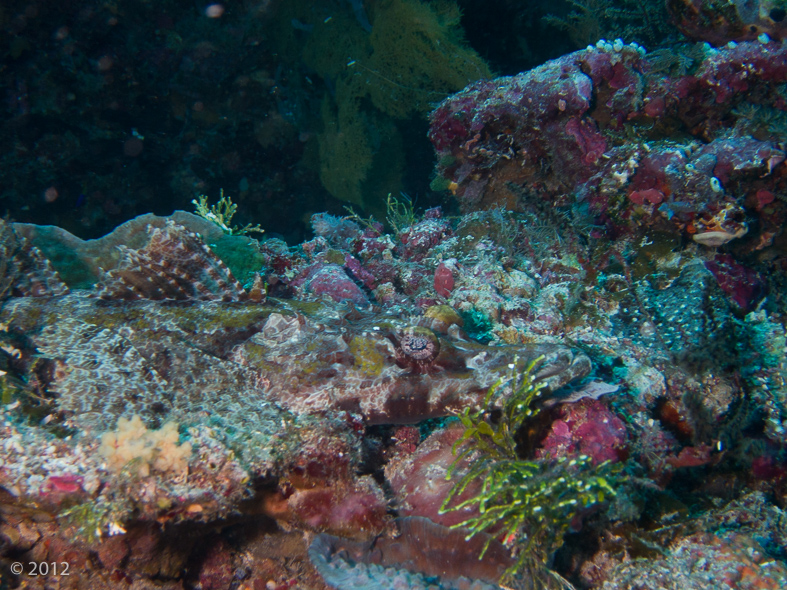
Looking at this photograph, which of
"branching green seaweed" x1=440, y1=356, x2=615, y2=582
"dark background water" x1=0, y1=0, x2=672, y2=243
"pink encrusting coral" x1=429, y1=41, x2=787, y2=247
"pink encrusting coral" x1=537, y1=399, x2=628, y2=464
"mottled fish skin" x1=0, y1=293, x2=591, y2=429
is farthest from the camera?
"dark background water" x1=0, y1=0, x2=672, y2=243

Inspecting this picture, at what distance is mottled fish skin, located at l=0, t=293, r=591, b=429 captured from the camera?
3164 mm

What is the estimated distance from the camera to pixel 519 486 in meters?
2.55

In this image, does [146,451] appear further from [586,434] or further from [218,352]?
[586,434]

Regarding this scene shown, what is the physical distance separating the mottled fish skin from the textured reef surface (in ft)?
0.06

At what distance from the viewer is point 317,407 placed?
3.24m

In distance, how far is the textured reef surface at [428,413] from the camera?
106 inches

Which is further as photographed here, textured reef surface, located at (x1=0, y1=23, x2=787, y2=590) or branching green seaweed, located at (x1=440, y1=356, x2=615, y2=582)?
textured reef surface, located at (x1=0, y1=23, x2=787, y2=590)

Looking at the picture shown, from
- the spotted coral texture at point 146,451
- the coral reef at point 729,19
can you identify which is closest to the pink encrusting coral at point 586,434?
the spotted coral texture at point 146,451

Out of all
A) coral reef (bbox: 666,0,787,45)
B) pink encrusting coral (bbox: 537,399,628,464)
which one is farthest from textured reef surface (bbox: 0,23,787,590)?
coral reef (bbox: 666,0,787,45)

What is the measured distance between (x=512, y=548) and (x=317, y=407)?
174 cm

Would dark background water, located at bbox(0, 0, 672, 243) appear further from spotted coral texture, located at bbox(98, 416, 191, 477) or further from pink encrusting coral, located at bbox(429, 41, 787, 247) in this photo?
spotted coral texture, located at bbox(98, 416, 191, 477)

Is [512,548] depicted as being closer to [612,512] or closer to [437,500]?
[437,500]

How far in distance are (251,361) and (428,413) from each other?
1.63m

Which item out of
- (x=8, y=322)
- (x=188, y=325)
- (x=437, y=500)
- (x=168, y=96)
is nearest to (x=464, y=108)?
(x=188, y=325)
